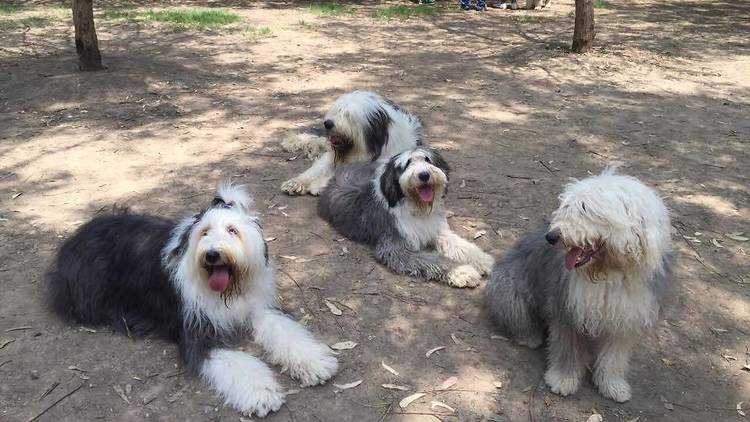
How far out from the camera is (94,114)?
7395mm

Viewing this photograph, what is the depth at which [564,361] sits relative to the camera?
3184 mm

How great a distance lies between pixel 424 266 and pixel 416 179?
656mm

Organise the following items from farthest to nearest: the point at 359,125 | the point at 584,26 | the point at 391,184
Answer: the point at 584,26 → the point at 359,125 → the point at 391,184

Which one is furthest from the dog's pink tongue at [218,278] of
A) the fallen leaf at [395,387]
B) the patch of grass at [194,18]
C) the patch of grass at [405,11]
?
the patch of grass at [405,11]

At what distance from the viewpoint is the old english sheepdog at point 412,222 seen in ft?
13.8

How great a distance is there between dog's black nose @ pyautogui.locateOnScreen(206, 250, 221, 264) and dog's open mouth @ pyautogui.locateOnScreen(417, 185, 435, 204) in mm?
1704

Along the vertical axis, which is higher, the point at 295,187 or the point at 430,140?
the point at 430,140

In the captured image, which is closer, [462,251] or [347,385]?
[347,385]

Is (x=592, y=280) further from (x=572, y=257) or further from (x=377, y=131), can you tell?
(x=377, y=131)

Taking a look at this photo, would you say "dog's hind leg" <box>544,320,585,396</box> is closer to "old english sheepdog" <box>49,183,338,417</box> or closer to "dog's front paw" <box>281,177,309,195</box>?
"old english sheepdog" <box>49,183,338,417</box>

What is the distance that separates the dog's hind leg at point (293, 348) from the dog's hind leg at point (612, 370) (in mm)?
1476

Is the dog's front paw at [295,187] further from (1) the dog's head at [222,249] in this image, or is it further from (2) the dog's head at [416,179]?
(1) the dog's head at [222,249]

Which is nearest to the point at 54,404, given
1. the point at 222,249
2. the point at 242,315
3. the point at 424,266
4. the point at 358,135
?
the point at 242,315

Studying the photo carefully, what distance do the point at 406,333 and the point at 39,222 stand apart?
10.8 ft
